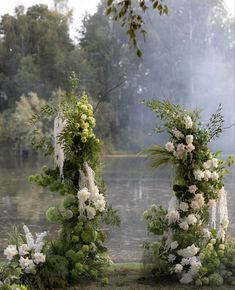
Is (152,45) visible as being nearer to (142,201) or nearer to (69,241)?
(142,201)

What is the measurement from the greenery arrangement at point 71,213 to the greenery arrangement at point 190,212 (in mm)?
550

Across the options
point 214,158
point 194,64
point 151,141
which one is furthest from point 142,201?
point 194,64

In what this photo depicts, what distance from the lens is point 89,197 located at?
18.8ft

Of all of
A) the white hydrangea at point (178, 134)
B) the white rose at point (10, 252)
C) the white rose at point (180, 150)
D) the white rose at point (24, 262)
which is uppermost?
the white hydrangea at point (178, 134)

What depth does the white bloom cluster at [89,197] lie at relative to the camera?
18.6 feet

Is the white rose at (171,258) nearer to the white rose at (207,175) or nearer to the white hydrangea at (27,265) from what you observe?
the white rose at (207,175)

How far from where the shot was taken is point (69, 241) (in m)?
5.65

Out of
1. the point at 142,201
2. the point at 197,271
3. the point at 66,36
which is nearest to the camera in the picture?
the point at 197,271

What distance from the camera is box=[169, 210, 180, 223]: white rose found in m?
5.63

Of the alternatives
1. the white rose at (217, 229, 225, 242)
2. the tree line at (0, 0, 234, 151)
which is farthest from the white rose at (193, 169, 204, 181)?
the tree line at (0, 0, 234, 151)

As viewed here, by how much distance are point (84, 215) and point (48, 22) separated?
155 ft

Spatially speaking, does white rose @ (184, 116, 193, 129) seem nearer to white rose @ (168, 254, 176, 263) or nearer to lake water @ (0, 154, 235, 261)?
lake water @ (0, 154, 235, 261)

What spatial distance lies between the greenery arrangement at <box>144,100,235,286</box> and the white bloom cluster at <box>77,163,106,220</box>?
541 mm

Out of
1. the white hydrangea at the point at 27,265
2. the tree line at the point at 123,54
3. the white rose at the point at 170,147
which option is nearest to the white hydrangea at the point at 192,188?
the white rose at the point at 170,147
